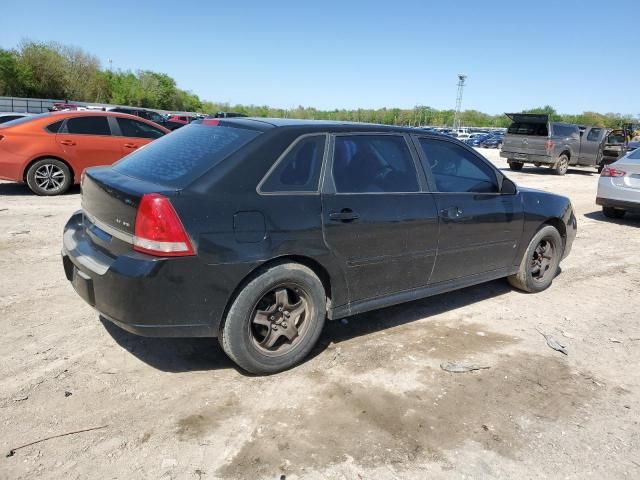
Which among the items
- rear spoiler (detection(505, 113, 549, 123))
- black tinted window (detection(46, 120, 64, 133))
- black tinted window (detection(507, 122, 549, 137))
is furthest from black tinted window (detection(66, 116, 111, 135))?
black tinted window (detection(507, 122, 549, 137))

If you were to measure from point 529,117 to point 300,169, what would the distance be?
16428 millimetres

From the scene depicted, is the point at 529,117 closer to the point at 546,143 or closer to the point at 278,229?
the point at 546,143

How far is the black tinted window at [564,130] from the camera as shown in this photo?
58.6ft

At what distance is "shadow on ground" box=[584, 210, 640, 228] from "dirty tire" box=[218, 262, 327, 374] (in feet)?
27.0

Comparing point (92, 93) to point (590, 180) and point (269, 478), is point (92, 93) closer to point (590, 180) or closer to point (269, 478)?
point (590, 180)

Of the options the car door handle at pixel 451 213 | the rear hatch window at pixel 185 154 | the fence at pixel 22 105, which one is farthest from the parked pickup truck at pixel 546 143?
the fence at pixel 22 105

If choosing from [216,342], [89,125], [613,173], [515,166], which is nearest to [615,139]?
[515,166]

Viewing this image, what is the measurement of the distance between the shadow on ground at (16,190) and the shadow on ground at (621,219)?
1000 cm

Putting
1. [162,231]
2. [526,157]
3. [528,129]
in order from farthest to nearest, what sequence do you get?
[528,129]
[526,157]
[162,231]

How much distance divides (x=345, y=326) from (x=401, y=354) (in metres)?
0.65

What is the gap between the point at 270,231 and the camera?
3227 mm

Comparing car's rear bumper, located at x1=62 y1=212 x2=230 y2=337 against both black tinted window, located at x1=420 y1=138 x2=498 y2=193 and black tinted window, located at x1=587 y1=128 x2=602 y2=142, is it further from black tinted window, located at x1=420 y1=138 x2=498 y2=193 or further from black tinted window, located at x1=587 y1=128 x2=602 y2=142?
black tinted window, located at x1=587 y1=128 x2=602 y2=142

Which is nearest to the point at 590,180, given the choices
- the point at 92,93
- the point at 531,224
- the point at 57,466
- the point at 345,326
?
the point at 531,224

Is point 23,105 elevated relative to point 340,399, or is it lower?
elevated
